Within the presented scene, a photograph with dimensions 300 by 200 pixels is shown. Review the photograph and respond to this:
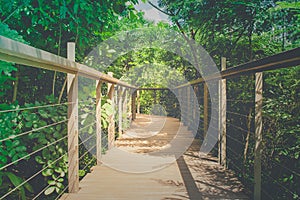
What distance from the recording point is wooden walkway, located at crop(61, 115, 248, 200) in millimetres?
2695

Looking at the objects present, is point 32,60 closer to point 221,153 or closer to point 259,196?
point 259,196

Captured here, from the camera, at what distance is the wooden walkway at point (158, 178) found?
106 inches

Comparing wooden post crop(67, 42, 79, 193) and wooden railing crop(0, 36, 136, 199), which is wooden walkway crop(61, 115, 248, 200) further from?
wooden railing crop(0, 36, 136, 199)

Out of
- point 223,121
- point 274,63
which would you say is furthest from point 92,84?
point 274,63

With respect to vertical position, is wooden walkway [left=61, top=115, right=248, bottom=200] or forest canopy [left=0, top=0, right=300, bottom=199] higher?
forest canopy [left=0, top=0, right=300, bottom=199]

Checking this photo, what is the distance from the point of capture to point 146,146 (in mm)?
5301

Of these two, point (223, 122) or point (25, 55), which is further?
point (223, 122)

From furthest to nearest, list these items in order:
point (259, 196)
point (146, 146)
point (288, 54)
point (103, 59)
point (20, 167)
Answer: point (146, 146) < point (103, 59) < point (20, 167) < point (259, 196) < point (288, 54)

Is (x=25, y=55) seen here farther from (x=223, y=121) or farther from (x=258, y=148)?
(x=223, y=121)

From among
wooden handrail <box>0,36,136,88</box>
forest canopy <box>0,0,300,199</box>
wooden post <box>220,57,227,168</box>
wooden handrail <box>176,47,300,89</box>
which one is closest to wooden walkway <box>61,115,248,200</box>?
wooden post <box>220,57,227,168</box>

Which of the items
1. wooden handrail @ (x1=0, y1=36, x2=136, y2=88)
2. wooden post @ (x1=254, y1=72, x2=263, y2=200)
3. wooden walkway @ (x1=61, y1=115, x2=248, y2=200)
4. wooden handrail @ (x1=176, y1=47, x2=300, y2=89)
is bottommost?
wooden walkway @ (x1=61, y1=115, x2=248, y2=200)

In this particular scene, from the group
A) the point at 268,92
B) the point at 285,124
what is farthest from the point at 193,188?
the point at 268,92

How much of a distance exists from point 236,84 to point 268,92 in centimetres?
88

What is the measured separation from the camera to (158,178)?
10.5 ft
